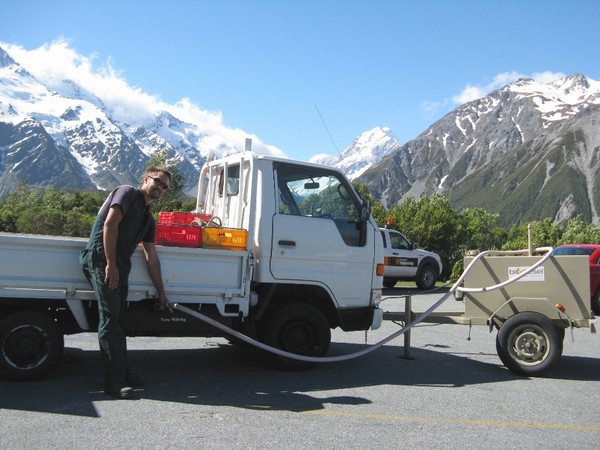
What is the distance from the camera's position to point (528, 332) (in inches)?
275

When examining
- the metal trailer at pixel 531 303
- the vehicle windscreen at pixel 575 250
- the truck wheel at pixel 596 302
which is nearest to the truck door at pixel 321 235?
the metal trailer at pixel 531 303

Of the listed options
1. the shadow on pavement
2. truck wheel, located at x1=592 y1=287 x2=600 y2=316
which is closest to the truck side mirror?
the shadow on pavement

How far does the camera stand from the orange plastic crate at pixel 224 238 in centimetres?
641

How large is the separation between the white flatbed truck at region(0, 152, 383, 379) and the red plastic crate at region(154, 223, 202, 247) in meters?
0.15

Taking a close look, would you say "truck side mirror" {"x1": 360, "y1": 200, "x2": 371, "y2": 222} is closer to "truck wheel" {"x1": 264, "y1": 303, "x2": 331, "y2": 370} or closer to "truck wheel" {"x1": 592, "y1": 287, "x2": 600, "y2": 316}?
"truck wheel" {"x1": 264, "y1": 303, "x2": 331, "y2": 370}

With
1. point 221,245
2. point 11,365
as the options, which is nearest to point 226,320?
point 221,245

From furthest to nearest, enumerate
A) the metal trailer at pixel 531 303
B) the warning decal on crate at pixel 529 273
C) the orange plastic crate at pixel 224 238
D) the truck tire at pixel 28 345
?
the warning decal on crate at pixel 529 273, the metal trailer at pixel 531 303, the orange plastic crate at pixel 224 238, the truck tire at pixel 28 345

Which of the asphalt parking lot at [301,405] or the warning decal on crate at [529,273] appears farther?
the warning decal on crate at [529,273]

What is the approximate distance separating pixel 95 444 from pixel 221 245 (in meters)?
2.62

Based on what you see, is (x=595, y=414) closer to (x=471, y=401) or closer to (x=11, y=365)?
(x=471, y=401)

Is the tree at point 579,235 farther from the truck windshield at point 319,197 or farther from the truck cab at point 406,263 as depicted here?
the truck windshield at point 319,197

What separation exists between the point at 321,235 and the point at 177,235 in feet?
5.46

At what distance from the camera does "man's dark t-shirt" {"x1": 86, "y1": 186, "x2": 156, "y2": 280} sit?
5.50 metres

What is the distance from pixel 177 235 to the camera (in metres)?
6.32
